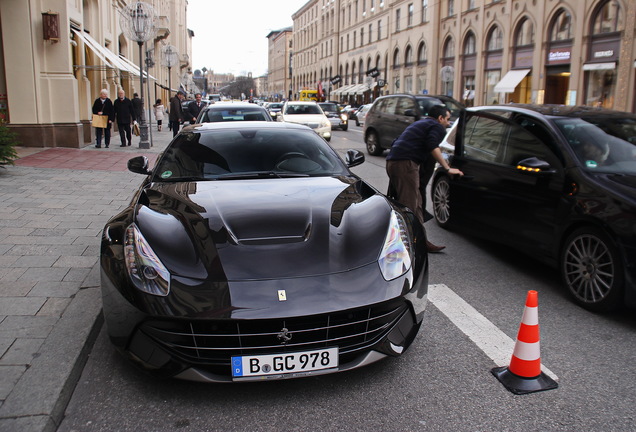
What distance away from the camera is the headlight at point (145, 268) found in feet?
9.72

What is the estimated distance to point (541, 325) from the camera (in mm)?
4172

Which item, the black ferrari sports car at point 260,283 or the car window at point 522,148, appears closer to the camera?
the black ferrari sports car at point 260,283

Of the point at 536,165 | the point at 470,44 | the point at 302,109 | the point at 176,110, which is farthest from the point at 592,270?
the point at 470,44

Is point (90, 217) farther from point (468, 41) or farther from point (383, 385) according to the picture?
point (468, 41)

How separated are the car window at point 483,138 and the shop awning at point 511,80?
29.8m

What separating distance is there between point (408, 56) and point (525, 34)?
749 inches

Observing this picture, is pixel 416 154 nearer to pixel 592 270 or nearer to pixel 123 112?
pixel 592 270

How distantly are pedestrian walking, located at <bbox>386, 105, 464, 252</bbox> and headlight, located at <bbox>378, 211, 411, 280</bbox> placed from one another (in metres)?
2.57

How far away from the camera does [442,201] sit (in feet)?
24.1

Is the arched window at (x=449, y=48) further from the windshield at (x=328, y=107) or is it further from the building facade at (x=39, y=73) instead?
the building facade at (x=39, y=73)

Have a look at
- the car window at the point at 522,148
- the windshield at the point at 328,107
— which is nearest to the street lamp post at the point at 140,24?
the car window at the point at 522,148

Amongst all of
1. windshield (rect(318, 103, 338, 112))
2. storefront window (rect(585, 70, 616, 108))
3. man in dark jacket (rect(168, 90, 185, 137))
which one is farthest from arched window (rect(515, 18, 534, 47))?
man in dark jacket (rect(168, 90, 185, 137))

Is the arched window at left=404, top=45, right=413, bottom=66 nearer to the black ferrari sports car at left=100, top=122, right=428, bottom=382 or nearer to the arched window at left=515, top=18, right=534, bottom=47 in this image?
the arched window at left=515, top=18, right=534, bottom=47

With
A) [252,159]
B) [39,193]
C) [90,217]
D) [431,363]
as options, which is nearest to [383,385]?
[431,363]
